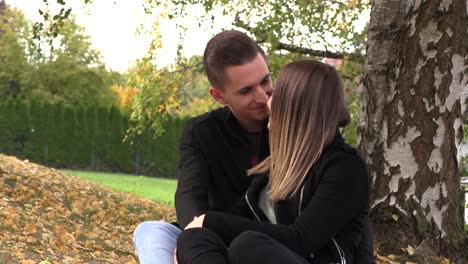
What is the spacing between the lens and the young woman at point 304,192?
296 cm

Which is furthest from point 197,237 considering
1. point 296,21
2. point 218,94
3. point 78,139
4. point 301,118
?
point 78,139

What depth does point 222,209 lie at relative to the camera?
378 cm

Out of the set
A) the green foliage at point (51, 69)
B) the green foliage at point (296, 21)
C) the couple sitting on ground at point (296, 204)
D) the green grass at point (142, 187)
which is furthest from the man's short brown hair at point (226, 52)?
the green foliage at point (51, 69)

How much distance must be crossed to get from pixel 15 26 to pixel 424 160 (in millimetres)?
39187

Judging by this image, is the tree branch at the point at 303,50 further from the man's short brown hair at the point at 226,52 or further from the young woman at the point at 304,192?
the young woman at the point at 304,192

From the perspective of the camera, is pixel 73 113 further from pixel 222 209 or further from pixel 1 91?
pixel 222 209

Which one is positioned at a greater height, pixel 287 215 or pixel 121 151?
pixel 287 215

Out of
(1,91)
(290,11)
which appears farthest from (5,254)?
(1,91)

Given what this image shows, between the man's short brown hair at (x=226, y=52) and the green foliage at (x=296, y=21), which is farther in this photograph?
the green foliage at (x=296, y=21)

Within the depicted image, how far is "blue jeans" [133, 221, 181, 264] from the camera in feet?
10.8

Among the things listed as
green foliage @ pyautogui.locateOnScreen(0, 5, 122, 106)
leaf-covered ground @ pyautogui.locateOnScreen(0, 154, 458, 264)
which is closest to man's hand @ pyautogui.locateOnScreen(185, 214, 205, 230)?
leaf-covered ground @ pyautogui.locateOnScreen(0, 154, 458, 264)

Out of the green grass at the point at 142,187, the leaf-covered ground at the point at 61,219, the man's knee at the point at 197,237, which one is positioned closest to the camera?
the man's knee at the point at 197,237

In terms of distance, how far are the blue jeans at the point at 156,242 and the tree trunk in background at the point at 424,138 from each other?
131 inches

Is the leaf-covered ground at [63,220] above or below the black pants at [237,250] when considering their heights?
below
